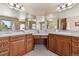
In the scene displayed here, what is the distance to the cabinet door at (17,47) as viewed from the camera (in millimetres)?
2726

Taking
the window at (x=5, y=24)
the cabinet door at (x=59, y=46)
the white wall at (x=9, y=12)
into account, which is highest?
the white wall at (x=9, y=12)

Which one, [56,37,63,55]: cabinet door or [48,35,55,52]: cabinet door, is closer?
[56,37,63,55]: cabinet door

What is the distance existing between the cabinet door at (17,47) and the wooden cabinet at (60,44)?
95cm

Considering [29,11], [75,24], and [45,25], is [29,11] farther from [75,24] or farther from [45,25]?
[75,24]

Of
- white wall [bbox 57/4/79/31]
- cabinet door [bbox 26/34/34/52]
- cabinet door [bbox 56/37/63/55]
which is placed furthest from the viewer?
cabinet door [bbox 26/34/34/52]

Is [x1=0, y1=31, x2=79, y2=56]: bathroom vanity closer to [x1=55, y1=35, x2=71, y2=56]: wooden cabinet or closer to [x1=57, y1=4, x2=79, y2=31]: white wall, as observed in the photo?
[x1=55, y1=35, x2=71, y2=56]: wooden cabinet

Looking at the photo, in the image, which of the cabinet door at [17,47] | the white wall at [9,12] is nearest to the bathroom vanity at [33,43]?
the cabinet door at [17,47]

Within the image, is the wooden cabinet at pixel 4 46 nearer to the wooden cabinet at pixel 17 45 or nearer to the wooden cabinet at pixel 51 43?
the wooden cabinet at pixel 17 45

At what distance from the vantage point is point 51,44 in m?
3.77

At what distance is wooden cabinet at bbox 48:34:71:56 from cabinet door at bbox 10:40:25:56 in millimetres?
946

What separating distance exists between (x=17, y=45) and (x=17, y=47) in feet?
0.17

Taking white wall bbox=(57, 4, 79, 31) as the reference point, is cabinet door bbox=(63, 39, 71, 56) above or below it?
below

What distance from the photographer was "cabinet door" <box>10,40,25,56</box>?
2.73 m

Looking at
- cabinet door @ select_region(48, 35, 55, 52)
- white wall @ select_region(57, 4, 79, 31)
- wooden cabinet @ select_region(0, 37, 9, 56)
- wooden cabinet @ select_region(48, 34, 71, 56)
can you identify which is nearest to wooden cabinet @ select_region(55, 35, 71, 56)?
wooden cabinet @ select_region(48, 34, 71, 56)
